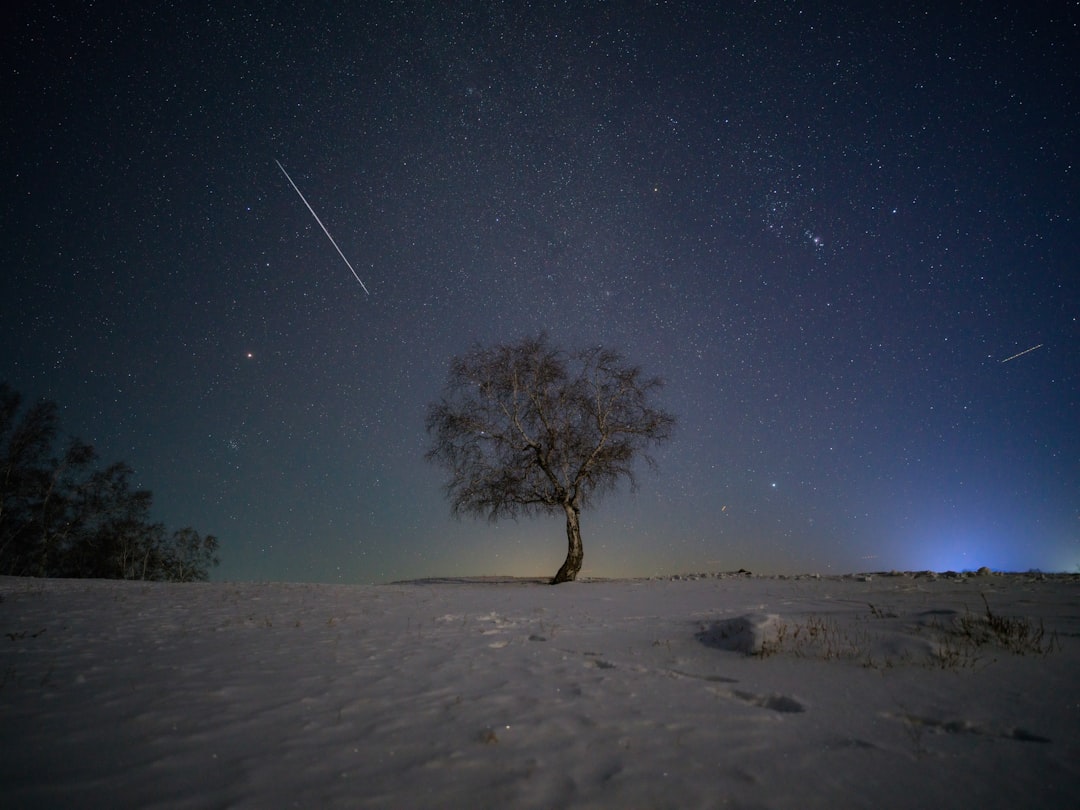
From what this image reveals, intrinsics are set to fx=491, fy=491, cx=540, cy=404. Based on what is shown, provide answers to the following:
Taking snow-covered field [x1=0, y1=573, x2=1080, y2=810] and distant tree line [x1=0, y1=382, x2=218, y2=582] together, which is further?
distant tree line [x1=0, y1=382, x2=218, y2=582]

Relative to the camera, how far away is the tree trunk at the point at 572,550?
65.6ft

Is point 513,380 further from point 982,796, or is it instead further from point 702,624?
point 982,796

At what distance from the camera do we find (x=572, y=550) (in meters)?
20.4

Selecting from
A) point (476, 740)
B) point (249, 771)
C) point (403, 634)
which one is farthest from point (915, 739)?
point (403, 634)

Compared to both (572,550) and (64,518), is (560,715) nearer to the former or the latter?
(572,550)

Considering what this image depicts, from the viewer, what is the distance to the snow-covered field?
2846 mm

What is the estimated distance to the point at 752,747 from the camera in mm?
3318

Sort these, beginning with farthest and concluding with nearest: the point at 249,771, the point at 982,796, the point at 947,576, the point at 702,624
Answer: the point at 947,576
the point at 702,624
the point at 249,771
the point at 982,796

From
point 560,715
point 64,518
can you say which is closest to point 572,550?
point 560,715

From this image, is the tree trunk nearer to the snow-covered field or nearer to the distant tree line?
the snow-covered field

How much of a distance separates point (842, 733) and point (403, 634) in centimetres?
644

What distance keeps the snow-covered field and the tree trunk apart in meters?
12.3

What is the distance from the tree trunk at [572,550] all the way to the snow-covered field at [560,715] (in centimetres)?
1228

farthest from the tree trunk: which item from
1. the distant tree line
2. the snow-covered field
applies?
the distant tree line
